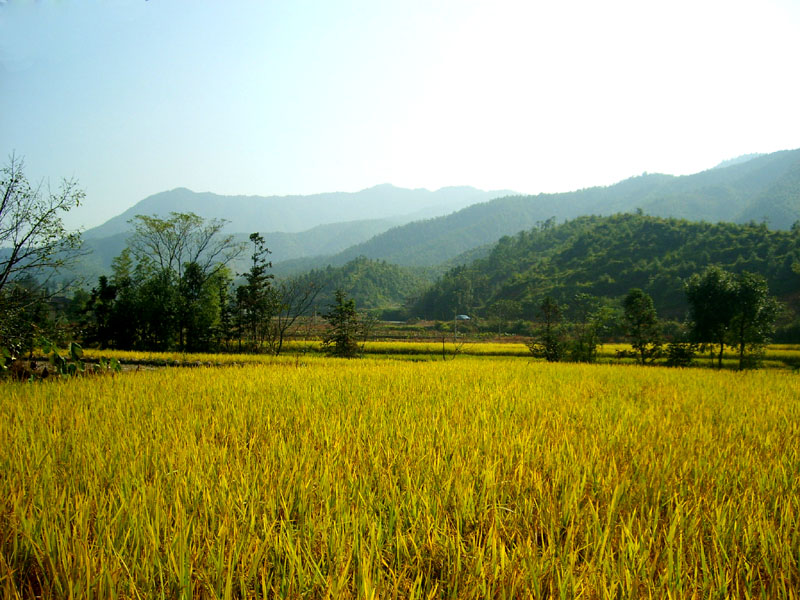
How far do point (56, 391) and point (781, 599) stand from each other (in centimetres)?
705

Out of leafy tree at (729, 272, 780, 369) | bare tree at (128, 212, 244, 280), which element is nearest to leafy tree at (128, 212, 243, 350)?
bare tree at (128, 212, 244, 280)

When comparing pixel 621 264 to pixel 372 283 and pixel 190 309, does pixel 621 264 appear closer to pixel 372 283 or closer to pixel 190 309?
pixel 190 309

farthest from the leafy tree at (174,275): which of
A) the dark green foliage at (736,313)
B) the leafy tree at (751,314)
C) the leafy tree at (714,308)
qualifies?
the leafy tree at (751,314)

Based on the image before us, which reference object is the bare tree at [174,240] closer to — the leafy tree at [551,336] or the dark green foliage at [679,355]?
the leafy tree at [551,336]

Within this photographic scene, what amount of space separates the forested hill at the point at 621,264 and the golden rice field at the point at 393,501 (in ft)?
173

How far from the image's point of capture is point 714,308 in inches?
709

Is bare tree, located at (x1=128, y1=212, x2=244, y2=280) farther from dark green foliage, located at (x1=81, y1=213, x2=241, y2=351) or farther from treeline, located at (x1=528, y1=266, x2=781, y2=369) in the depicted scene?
treeline, located at (x1=528, y1=266, x2=781, y2=369)

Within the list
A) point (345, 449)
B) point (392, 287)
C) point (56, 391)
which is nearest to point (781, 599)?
point (345, 449)

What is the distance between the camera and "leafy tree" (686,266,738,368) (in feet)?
58.1

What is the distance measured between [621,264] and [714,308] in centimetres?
4937

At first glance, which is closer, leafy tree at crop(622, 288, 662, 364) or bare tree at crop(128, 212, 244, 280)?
→ leafy tree at crop(622, 288, 662, 364)

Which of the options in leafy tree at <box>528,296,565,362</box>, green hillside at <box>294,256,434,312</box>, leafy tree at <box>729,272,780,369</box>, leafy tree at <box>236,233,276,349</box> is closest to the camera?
leafy tree at <box>729,272,780,369</box>

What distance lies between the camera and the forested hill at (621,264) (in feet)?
163

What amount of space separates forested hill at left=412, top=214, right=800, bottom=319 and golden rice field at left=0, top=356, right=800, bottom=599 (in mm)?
52666
